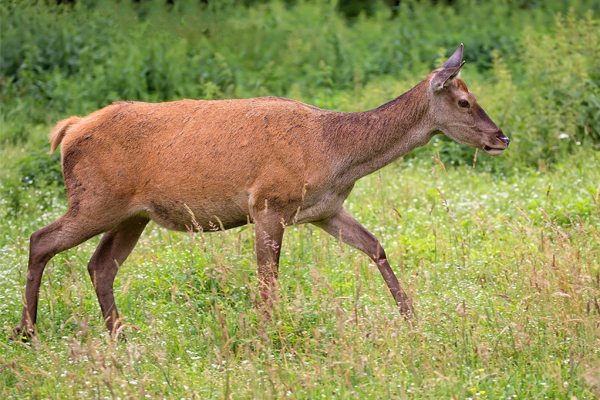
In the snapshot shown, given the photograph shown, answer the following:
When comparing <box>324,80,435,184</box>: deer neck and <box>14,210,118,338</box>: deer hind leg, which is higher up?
<box>324,80,435,184</box>: deer neck

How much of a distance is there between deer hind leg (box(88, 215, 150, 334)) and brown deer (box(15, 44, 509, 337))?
11 cm

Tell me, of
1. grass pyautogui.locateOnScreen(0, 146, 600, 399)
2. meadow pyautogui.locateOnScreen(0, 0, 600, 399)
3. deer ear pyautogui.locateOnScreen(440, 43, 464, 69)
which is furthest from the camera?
deer ear pyautogui.locateOnScreen(440, 43, 464, 69)

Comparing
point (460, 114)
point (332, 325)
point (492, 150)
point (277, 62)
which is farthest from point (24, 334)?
point (277, 62)

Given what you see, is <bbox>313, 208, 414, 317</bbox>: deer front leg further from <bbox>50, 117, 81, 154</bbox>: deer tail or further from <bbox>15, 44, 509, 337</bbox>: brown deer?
<bbox>50, 117, 81, 154</bbox>: deer tail

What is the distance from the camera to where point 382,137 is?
18.8 feet

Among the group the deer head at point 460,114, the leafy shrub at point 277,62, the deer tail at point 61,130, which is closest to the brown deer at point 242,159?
the deer head at point 460,114

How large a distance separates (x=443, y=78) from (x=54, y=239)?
119 inches

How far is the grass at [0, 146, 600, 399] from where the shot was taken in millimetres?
4223

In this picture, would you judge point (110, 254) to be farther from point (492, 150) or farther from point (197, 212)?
point (492, 150)

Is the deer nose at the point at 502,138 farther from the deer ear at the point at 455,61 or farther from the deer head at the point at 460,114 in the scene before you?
the deer ear at the point at 455,61

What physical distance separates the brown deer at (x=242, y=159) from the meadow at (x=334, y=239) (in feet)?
1.14

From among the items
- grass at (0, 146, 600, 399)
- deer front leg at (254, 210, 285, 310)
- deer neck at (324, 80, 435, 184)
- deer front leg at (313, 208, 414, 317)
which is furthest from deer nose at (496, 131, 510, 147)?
deer front leg at (254, 210, 285, 310)

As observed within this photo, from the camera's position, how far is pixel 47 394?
433cm

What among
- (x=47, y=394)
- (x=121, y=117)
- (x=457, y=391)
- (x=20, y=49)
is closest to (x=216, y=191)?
(x=121, y=117)
